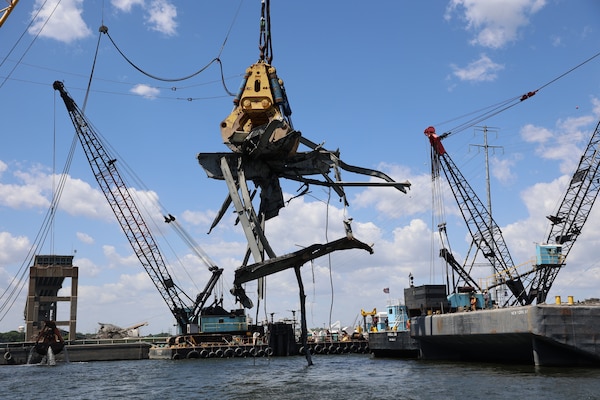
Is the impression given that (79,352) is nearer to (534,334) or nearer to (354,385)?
(354,385)

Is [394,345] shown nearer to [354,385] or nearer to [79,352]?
[354,385]

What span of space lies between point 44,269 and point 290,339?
4969 centimetres

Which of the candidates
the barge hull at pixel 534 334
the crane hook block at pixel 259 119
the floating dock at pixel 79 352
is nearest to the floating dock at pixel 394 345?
the barge hull at pixel 534 334

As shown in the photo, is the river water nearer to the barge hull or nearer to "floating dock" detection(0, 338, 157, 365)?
the barge hull

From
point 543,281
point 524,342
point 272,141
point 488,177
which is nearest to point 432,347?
point 524,342

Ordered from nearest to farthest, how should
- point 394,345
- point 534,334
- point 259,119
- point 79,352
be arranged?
1. point 534,334
2. point 259,119
3. point 394,345
4. point 79,352

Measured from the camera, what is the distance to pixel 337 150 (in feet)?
141

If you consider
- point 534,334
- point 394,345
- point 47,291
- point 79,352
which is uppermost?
point 47,291

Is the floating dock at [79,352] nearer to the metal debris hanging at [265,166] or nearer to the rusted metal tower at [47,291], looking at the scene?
the rusted metal tower at [47,291]

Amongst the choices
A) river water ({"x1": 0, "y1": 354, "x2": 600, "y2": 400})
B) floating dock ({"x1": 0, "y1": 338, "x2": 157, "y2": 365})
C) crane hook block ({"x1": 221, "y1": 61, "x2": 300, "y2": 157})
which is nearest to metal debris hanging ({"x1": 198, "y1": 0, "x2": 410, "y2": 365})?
crane hook block ({"x1": 221, "y1": 61, "x2": 300, "y2": 157})

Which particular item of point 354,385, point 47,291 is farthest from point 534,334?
point 47,291

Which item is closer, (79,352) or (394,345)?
(394,345)

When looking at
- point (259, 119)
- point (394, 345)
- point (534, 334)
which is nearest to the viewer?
point (534, 334)

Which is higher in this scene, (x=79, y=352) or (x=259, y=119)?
(x=259, y=119)
